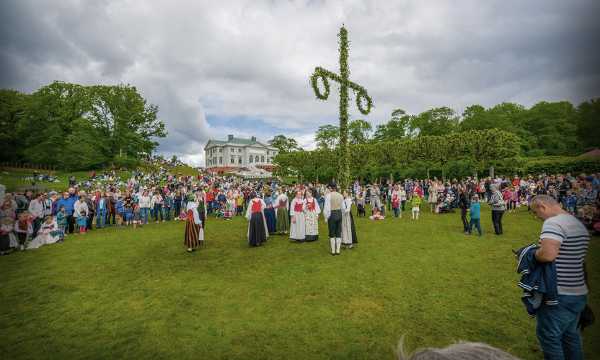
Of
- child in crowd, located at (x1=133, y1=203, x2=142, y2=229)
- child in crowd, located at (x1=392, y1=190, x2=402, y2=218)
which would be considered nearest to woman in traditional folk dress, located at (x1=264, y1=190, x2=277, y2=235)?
child in crowd, located at (x1=392, y1=190, x2=402, y2=218)

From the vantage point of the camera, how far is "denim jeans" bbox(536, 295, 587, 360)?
3.03m

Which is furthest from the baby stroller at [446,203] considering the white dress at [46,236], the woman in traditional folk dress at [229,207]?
the white dress at [46,236]

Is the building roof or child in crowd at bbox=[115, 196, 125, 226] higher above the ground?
the building roof

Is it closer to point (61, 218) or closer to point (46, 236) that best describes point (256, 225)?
point (46, 236)

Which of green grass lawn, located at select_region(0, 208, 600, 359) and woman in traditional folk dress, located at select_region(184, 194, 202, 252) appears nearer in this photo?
green grass lawn, located at select_region(0, 208, 600, 359)

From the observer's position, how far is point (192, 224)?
1074 centimetres

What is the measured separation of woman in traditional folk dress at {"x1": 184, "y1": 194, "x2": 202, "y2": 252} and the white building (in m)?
93.6

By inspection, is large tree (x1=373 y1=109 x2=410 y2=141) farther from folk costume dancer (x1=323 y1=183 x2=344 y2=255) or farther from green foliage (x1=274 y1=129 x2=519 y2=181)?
folk costume dancer (x1=323 y1=183 x2=344 y2=255)

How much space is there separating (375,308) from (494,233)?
8972 mm

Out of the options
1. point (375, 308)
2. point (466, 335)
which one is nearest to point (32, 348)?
point (375, 308)

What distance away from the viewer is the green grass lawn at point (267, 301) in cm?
460

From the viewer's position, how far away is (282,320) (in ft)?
17.5

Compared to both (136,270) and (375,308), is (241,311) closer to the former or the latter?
(375,308)

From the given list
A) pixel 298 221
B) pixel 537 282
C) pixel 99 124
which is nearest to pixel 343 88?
pixel 298 221
